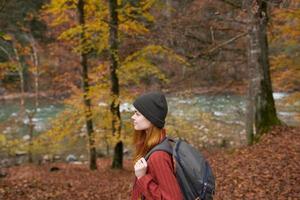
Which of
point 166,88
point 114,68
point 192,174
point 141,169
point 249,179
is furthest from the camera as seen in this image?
point 166,88

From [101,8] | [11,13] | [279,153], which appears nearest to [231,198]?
[279,153]

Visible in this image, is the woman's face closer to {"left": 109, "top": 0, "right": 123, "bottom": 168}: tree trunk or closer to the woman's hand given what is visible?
the woman's hand

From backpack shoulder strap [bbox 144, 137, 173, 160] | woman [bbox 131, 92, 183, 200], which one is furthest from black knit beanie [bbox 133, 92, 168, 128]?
backpack shoulder strap [bbox 144, 137, 173, 160]

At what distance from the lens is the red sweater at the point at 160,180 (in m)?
2.95

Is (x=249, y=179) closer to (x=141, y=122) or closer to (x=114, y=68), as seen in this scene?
(x=141, y=122)

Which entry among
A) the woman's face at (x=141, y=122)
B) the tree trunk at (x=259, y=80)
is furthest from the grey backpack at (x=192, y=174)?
the tree trunk at (x=259, y=80)

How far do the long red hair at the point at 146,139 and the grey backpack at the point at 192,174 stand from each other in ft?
0.70

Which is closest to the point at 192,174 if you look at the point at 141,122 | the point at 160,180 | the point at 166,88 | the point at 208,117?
the point at 160,180

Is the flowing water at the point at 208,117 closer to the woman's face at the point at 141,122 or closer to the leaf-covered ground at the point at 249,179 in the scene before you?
the leaf-covered ground at the point at 249,179

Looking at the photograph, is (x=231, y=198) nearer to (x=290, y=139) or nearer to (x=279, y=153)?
(x=279, y=153)

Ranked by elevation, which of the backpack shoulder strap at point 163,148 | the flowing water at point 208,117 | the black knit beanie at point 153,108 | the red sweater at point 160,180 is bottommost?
the flowing water at point 208,117

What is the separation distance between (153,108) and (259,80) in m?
9.29

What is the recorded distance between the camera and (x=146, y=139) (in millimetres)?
3221

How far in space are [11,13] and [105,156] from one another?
25.3 metres
